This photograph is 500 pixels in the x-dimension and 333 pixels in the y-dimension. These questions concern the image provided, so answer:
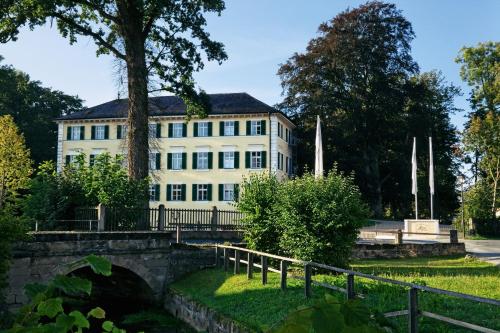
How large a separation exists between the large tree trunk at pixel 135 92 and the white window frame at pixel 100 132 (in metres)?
29.3

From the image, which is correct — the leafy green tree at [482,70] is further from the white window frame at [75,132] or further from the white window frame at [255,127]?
the white window frame at [75,132]

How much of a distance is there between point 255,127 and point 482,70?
2304 centimetres

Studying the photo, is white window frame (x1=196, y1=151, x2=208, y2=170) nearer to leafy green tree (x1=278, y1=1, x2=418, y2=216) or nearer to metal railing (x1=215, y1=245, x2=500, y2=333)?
leafy green tree (x1=278, y1=1, x2=418, y2=216)

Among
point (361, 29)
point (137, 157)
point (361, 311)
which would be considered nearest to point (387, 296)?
point (361, 311)

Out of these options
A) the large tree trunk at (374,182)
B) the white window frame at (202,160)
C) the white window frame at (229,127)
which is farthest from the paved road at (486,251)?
the white window frame at (202,160)

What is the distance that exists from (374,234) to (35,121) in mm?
38528

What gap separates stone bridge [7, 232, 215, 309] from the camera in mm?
14797

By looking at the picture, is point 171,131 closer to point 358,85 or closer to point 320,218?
point 358,85

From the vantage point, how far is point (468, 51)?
54.3m

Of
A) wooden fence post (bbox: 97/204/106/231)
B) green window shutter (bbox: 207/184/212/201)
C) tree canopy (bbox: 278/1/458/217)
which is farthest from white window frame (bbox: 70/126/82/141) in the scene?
wooden fence post (bbox: 97/204/106/231)

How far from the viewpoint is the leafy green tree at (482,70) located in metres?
53.1

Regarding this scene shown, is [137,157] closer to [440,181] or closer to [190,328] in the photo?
[190,328]

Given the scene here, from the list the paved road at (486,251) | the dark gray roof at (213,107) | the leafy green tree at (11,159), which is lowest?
the paved road at (486,251)

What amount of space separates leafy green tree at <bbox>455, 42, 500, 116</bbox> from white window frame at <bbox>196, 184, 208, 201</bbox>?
89.7 feet
